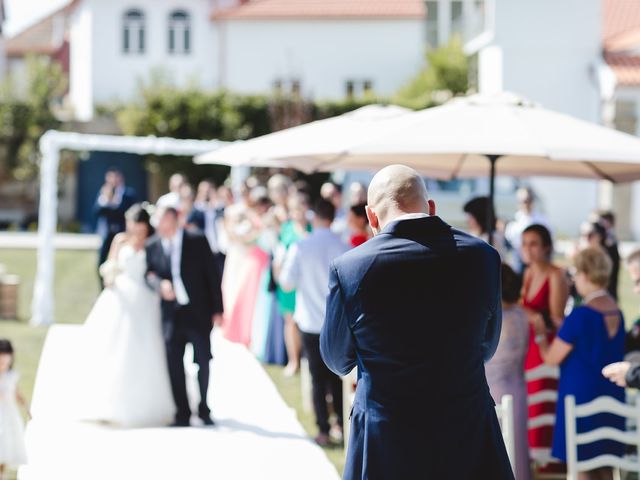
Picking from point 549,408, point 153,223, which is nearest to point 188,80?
point 153,223

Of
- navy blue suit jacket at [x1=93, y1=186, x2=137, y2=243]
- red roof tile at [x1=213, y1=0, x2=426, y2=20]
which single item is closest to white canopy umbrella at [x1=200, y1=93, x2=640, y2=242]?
navy blue suit jacket at [x1=93, y1=186, x2=137, y2=243]

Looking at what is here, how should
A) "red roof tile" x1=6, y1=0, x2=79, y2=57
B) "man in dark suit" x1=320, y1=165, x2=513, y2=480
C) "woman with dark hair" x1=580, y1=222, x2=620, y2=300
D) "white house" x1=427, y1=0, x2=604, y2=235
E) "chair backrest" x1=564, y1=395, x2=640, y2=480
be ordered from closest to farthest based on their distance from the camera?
"man in dark suit" x1=320, y1=165, x2=513, y2=480
"chair backrest" x1=564, y1=395, x2=640, y2=480
"woman with dark hair" x1=580, y1=222, x2=620, y2=300
"white house" x1=427, y1=0, x2=604, y2=235
"red roof tile" x1=6, y1=0, x2=79, y2=57

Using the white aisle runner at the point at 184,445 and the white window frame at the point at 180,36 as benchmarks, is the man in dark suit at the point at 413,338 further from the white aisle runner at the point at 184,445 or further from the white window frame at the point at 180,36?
the white window frame at the point at 180,36

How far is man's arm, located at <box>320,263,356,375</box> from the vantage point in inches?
168

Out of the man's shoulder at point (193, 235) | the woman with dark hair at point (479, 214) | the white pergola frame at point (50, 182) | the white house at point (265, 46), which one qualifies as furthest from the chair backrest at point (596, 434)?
the white house at point (265, 46)

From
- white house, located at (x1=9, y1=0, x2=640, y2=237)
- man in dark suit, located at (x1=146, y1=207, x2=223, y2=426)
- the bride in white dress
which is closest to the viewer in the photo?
man in dark suit, located at (x1=146, y1=207, x2=223, y2=426)

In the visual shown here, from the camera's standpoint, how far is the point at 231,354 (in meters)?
13.5

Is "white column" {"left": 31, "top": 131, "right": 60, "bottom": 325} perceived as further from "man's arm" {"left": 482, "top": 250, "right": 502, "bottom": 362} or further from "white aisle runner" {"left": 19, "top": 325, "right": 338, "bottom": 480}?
"man's arm" {"left": 482, "top": 250, "right": 502, "bottom": 362}

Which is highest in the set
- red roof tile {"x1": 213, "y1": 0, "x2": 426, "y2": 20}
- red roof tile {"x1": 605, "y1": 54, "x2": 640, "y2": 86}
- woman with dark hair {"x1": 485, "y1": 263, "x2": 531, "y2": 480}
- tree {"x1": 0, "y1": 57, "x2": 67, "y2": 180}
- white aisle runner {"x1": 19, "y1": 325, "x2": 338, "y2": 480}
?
red roof tile {"x1": 213, "y1": 0, "x2": 426, "y2": 20}

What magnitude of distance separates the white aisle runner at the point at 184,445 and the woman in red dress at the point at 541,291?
1.64m

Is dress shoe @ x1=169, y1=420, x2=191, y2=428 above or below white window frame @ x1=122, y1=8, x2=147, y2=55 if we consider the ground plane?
below

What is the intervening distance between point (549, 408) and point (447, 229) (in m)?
3.92

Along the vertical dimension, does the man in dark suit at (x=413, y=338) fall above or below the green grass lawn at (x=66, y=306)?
above

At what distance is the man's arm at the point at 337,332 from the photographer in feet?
14.0
